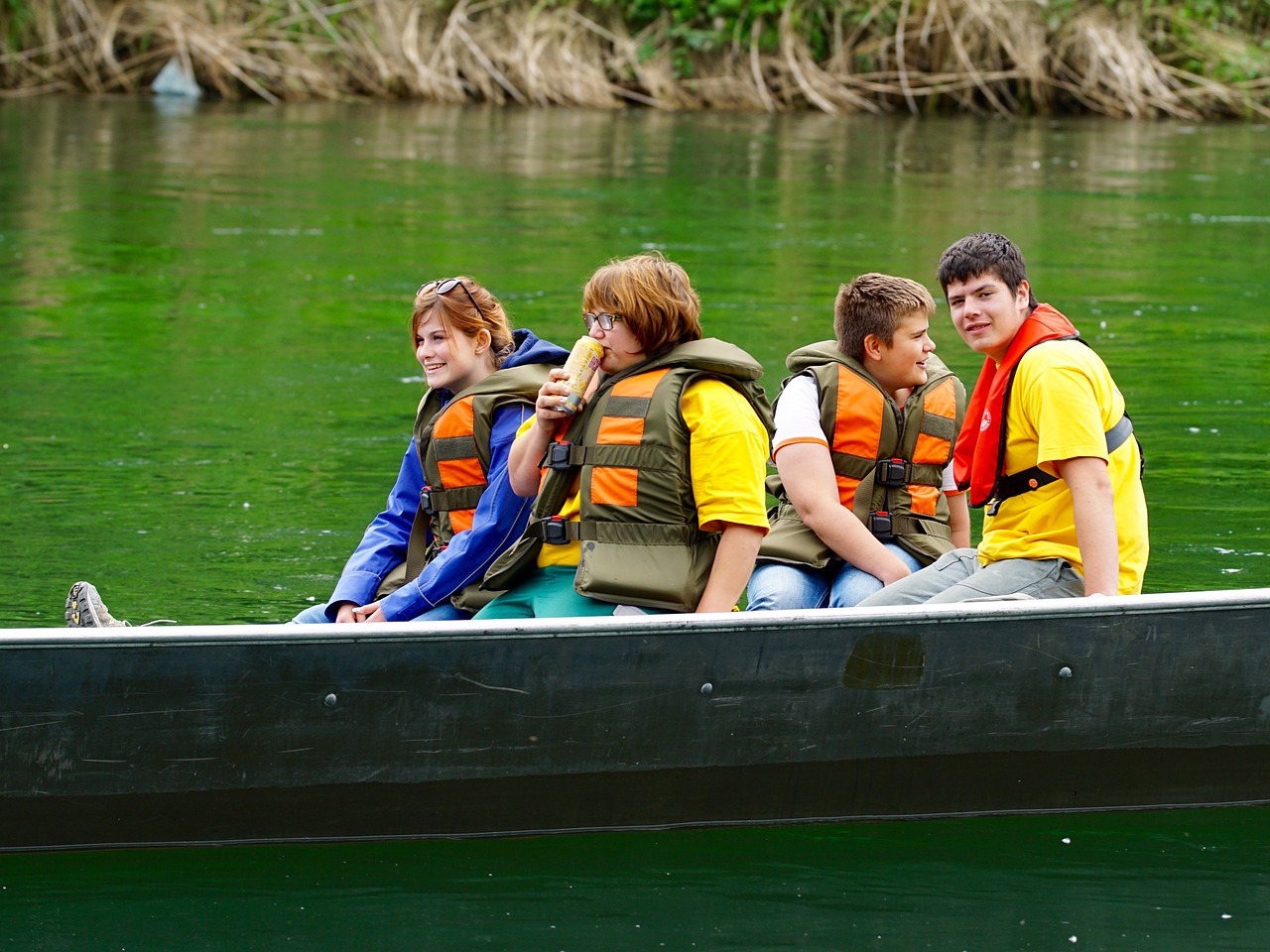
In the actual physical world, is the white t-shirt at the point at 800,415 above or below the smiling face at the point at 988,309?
below

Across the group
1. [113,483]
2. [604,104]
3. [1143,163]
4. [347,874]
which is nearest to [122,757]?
[347,874]

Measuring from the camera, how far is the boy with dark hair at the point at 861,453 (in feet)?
12.2

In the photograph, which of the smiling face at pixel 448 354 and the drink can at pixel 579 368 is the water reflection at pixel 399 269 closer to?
the smiling face at pixel 448 354

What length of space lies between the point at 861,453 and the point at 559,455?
763 millimetres

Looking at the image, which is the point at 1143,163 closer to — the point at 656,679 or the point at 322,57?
the point at 322,57

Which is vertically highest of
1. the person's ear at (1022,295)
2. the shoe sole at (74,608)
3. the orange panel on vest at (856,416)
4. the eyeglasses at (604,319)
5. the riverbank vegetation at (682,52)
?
the riverbank vegetation at (682,52)

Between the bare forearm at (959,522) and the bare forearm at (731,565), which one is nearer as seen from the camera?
the bare forearm at (731,565)

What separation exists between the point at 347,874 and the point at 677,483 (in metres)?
0.92

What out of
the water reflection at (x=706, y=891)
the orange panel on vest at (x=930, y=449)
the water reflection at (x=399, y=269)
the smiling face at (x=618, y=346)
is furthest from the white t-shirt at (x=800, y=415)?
the water reflection at (x=399, y=269)

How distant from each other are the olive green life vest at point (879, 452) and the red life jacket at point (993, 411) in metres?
0.26

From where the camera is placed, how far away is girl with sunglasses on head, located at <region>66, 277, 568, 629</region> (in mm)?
3611

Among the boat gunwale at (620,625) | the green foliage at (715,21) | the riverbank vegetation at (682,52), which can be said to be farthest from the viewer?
the green foliage at (715,21)

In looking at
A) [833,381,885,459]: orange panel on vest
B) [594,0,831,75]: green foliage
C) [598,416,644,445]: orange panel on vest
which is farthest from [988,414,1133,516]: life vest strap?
[594,0,831,75]: green foliage

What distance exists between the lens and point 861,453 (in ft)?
12.6
